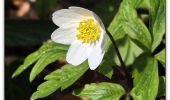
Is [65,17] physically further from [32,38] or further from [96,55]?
[32,38]

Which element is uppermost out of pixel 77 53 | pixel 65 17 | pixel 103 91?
pixel 65 17

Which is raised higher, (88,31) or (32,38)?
(88,31)

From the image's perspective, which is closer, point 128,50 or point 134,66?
point 134,66

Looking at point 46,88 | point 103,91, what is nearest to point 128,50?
point 103,91

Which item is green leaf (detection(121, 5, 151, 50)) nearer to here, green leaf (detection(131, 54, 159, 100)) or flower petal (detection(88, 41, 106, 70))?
green leaf (detection(131, 54, 159, 100))

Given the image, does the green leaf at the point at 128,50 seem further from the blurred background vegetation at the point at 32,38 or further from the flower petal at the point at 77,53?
the flower petal at the point at 77,53

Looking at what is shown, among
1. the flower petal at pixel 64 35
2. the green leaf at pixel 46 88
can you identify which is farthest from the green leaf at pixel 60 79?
the flower petal at pixel 64 35

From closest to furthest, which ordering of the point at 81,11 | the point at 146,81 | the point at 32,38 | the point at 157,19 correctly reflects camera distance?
the point at 81,11 → the point at 146,81 → the point at 157,19 → the point at 32,38
